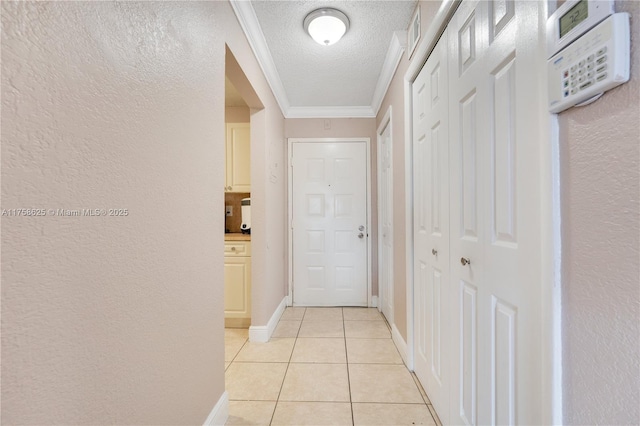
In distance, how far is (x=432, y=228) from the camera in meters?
1.64

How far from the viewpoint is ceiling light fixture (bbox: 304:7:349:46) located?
1869mm

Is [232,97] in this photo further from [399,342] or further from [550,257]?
[550,257]

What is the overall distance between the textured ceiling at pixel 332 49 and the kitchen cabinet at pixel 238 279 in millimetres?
1705

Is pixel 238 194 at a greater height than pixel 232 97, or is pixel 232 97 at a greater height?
pixel 232 97

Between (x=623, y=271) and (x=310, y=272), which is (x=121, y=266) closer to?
(x=623, y=271)

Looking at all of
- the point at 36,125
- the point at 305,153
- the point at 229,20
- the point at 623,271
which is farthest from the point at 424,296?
the point at 305,153

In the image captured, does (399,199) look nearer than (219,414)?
No

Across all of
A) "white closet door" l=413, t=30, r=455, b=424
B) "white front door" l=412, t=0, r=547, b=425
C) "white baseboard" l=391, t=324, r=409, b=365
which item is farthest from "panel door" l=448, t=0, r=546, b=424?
"white baseboard" l=391, t=324, r=409, b=365

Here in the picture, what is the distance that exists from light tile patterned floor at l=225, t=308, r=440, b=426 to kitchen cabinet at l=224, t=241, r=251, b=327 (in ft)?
0.68

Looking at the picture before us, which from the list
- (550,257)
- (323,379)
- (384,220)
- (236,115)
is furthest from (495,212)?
(236,115)

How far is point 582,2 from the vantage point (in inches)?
24.2

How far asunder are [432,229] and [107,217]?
1.50 metres

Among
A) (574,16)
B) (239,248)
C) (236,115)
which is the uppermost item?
(236,115)

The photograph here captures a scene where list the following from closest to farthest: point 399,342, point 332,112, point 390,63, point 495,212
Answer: point 495,212
point 399,342
point 390,63
point 332,112
